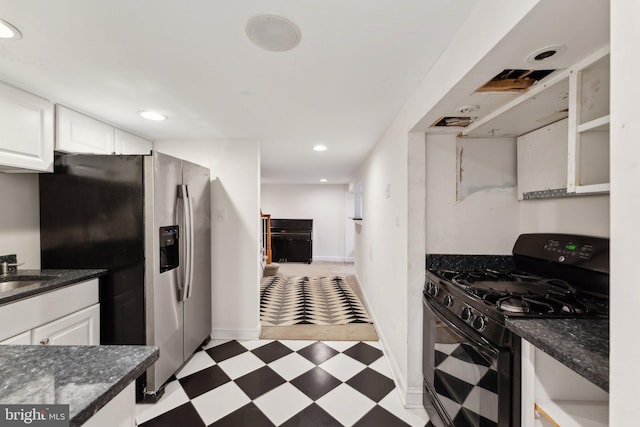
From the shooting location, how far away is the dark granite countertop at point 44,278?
143 centimetres

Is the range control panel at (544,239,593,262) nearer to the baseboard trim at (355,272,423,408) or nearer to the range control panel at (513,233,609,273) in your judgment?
the range control panel at (513,233,609,273)

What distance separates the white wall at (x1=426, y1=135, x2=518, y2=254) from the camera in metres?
1.94

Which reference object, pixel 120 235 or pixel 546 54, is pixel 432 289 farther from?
pixel 120 235

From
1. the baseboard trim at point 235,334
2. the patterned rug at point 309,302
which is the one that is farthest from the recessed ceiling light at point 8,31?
the patterned rug at point 309,302

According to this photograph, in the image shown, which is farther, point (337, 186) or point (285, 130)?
point (337, 186)

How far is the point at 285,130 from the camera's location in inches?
103

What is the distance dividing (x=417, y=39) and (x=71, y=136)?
8.12 feet

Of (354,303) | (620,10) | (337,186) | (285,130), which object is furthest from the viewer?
(337,186)

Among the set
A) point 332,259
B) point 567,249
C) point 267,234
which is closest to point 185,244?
point 567,249

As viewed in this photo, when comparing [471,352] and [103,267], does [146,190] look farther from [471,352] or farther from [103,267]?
[471,352]

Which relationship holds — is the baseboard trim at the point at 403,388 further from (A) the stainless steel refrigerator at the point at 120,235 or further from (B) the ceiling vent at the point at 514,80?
(B) the ceiling vent at the point at 514,80

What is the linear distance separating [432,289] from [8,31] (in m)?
2.47

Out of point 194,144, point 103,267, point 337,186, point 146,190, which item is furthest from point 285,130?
point 337,186
